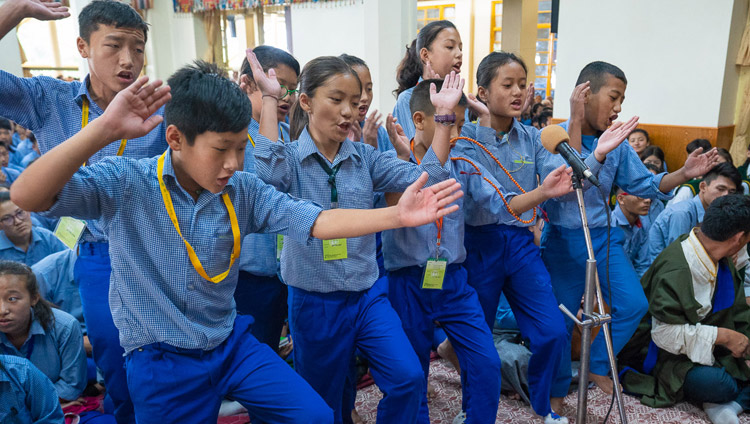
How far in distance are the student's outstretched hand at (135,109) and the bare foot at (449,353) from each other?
2090 millimetres

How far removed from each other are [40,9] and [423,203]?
1368mm

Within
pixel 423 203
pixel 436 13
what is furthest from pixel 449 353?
pixel 436 13

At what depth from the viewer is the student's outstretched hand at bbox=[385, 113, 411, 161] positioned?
7.07ft

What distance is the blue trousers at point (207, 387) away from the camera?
4.98 feet

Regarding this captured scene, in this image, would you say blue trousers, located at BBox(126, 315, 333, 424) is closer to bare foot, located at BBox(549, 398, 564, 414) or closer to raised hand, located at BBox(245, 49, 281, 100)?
raised hand, located at BBox(245, 49, 281, 100)

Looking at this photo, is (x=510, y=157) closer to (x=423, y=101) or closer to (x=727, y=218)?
(x=423, y=101)

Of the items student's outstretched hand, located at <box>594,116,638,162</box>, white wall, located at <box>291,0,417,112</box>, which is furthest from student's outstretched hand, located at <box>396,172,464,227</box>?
white wall, located at <box>291,0,417,112</box>

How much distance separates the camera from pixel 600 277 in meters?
2.65

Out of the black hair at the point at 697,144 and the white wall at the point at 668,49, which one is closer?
the black hair at the point at 697,144

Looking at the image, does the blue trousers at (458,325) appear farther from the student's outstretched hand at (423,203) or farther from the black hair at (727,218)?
the black hair at (727,218)

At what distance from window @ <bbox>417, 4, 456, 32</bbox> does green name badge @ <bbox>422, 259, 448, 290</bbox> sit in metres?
11.0

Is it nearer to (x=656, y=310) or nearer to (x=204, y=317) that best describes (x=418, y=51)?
(x=656, y=310)

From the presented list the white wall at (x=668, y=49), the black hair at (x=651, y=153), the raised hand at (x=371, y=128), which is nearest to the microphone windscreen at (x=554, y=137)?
the raised hand at (x=371, y=128)

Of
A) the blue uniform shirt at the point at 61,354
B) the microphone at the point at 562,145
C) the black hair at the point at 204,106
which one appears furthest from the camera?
the blue uniform shirt at the point at 61,354
